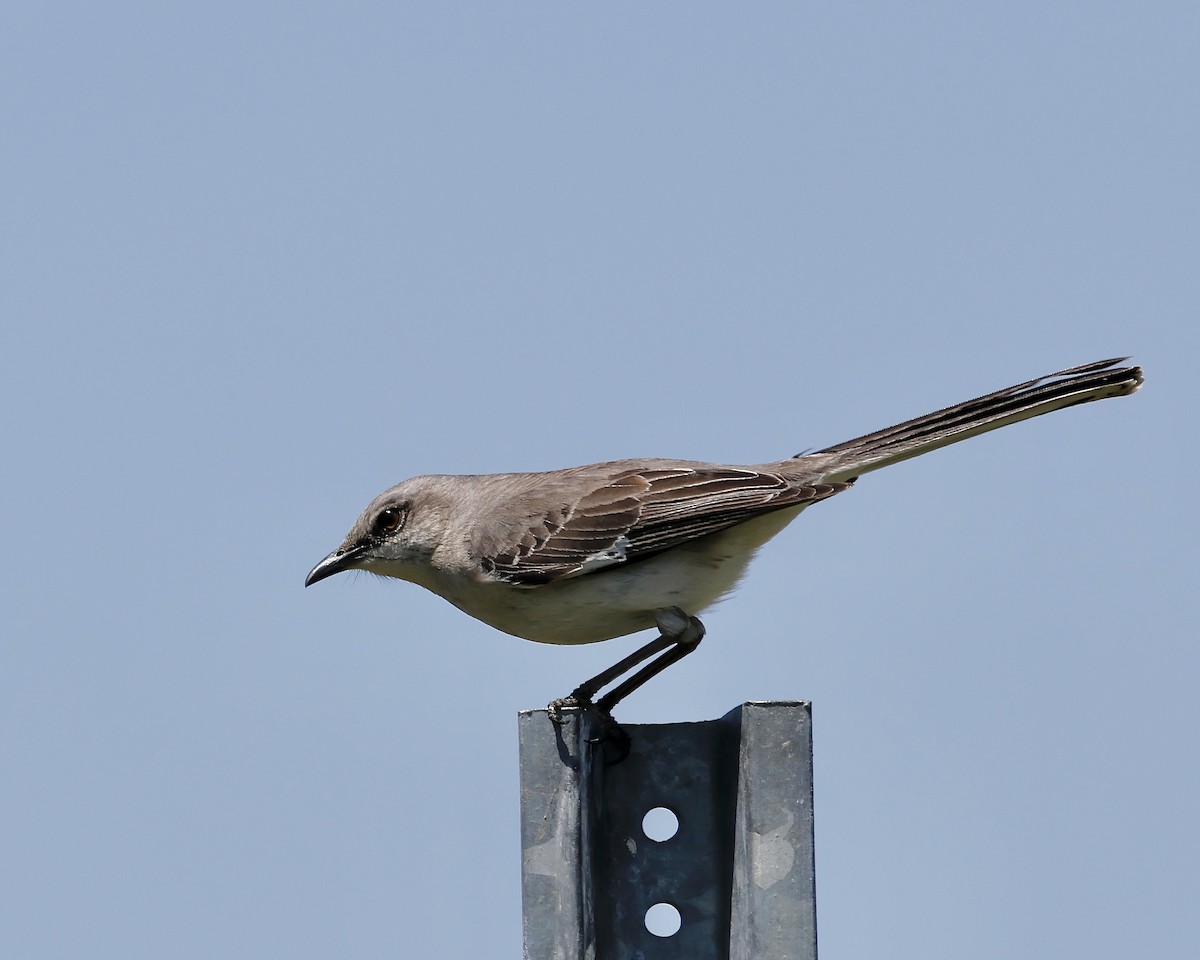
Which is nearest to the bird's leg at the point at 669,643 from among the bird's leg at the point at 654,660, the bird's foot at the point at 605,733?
the bird's leg at the point at 654,660

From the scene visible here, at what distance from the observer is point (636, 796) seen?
488cm

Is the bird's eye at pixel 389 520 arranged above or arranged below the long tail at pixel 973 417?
below

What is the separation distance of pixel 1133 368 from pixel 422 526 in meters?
3.74

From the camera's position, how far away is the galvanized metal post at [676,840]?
4.38 m

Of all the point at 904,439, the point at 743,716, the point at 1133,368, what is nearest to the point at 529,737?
the point at 743,716

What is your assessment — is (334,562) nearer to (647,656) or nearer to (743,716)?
(647,656)

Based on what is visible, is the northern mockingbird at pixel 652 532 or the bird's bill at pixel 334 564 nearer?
the northern mockingbird at pixel 652 532

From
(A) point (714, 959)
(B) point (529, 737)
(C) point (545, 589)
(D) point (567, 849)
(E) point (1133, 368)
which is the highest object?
(E) point (1133, 368)

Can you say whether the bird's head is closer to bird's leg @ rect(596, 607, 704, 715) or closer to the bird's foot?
bird's leg @ rect(596, 607, 704, 715)

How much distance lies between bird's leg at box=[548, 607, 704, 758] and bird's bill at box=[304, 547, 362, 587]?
1.96 metres

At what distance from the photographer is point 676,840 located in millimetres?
4797

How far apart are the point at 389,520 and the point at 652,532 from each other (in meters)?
1.73

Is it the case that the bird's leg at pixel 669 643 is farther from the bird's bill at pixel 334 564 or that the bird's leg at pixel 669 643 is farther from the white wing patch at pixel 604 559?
the bird's bill at pixel 334 564

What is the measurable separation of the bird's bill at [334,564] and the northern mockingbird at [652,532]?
58cm
